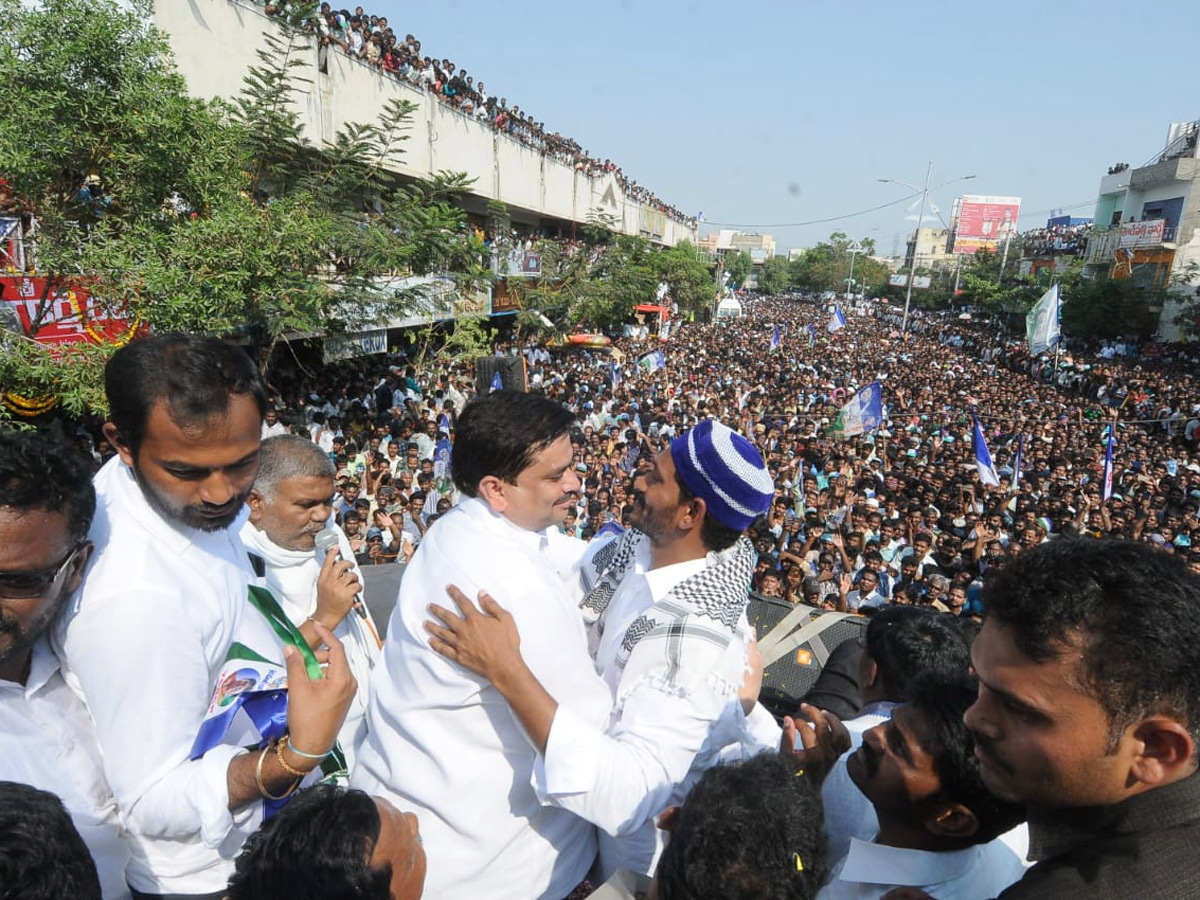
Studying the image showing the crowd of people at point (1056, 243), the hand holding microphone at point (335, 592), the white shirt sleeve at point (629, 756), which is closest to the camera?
the white shirt sleeve at point (629, 756)

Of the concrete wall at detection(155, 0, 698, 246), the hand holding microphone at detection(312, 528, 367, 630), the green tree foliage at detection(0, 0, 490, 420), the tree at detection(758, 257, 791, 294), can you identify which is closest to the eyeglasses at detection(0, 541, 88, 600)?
the hand holding microphone at detection(312, 528, 367, 630)

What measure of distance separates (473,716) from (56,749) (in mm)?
741

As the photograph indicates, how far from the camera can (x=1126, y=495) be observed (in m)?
9.66

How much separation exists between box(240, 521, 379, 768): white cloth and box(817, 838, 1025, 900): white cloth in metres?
1.50

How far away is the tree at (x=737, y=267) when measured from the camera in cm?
9181

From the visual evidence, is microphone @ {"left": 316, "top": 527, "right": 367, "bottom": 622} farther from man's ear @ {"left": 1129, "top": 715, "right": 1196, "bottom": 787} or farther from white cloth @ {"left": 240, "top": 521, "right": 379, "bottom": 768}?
man's ear @ {"left": 1129, "top": 715, "right": 1196, "bottom": 787}

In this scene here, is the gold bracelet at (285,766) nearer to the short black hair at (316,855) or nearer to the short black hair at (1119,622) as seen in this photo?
the short black hair at (316,855)

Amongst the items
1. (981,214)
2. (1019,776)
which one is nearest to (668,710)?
(1019,776)

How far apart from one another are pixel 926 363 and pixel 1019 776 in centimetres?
2585

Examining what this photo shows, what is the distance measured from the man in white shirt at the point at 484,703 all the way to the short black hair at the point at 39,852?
0.59m

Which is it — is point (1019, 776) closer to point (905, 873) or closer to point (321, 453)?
point (905, 873)

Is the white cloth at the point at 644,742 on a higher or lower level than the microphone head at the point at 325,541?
higher

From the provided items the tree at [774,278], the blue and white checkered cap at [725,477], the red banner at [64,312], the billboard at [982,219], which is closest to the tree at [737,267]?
the tree at [774,278]

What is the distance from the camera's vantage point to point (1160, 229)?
32969 millimetres
